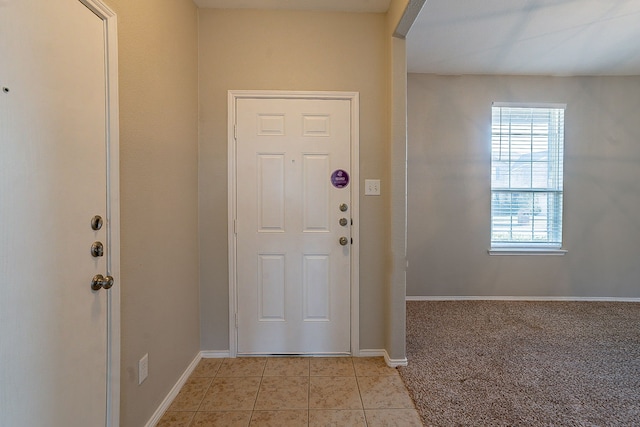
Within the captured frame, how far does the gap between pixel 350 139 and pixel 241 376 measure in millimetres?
1931

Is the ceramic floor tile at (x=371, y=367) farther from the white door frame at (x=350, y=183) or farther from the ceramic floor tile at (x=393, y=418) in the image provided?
the ceramic floor tile at (x=393, y=418)

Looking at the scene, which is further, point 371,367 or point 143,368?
point 371,367

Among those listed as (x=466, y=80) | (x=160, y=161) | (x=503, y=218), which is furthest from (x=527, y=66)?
(x=160, y=161)

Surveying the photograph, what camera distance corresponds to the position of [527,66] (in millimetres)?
2963

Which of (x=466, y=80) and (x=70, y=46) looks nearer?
(x=70, y=46)

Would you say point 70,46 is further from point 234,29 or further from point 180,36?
point 234,29

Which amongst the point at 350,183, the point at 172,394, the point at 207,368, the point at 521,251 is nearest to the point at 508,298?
the point at 521,251

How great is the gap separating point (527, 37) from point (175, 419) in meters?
4.09

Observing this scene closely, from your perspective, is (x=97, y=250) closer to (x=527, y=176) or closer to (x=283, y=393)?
(x=283, y=393)

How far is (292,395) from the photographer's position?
1669mm

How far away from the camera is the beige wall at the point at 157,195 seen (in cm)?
127

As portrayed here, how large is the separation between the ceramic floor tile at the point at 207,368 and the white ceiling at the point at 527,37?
322 cm

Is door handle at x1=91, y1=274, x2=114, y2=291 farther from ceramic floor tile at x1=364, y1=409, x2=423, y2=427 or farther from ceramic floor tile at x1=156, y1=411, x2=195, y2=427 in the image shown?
ceramic floor tile at x1=364, y1=409, x2=423, y2=427

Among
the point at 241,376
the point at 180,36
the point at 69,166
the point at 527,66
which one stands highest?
the point at 527,66
